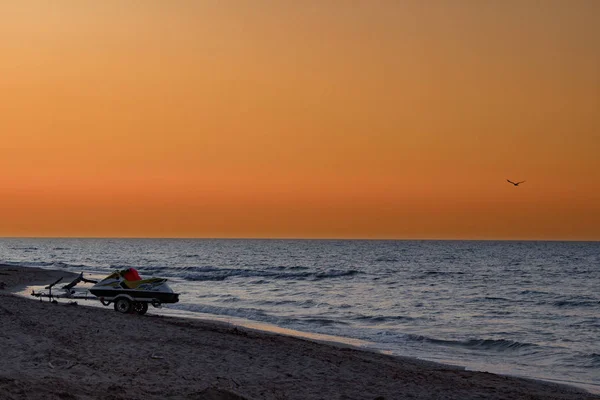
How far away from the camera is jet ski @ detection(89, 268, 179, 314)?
24.3m

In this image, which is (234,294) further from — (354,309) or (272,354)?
(272,354)

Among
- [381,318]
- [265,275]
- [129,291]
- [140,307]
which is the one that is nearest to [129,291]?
[129,291]

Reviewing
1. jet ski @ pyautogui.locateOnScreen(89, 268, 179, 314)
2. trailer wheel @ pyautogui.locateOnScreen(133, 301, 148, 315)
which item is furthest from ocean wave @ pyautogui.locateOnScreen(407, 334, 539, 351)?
trailer wheel @ pyautogui.locateOnScreen(133, 301, 148, 315)

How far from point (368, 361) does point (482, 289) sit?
38.2 metres

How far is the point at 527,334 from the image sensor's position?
1080 inches

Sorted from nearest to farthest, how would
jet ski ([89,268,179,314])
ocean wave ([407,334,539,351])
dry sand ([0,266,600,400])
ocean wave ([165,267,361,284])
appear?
dry sand ([0,266,600,400])
ocean wave ([407,334,539,351])
jet ski ([89,268,179,314])
ocean wave ([165,267,361,284])

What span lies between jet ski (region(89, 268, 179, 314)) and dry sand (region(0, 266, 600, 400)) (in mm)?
4211

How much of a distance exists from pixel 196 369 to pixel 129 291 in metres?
11.9

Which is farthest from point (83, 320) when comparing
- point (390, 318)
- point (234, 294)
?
point (234, 294)

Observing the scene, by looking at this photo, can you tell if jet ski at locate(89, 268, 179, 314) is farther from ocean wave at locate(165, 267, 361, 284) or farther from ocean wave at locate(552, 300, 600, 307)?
ocean wave at locate(165, 267, 361, 284)

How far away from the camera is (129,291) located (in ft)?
80.4

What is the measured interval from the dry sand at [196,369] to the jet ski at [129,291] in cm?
421

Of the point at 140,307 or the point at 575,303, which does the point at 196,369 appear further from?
the point at 575,303

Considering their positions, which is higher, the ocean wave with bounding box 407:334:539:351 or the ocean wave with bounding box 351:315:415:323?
the ocean wave with bounding box 407:334:539:351
